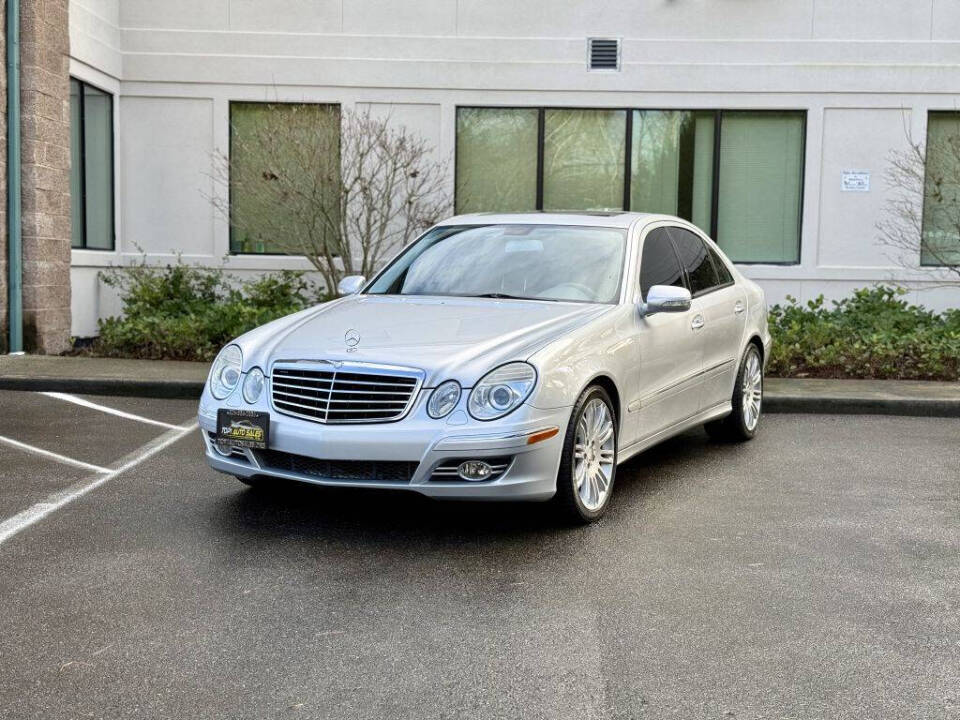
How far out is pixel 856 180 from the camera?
48.5 ft

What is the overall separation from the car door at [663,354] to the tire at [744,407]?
90cm

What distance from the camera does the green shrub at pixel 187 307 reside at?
12478 millimetres

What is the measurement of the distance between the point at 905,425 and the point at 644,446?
12.4 ft

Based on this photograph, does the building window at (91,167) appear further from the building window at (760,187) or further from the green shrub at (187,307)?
the building window at (760,187)

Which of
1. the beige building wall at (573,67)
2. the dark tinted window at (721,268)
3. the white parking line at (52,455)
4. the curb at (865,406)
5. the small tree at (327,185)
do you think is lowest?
the white parking line at (52,455)

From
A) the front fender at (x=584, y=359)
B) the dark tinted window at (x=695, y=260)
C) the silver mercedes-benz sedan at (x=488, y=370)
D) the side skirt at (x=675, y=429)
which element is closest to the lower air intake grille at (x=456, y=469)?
the silver mercedes-benz sedan at (x=488, y=370)

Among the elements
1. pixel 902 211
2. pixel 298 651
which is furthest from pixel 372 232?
pixel 298 651

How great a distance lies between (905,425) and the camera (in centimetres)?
953

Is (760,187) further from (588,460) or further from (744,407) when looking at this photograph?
(588,460)

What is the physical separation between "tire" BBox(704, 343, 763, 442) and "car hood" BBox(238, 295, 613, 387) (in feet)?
7.04

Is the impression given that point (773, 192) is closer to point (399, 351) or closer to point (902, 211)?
point (902, 211)

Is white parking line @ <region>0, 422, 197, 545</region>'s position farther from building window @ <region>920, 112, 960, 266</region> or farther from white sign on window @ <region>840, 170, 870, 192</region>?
building window @ <region>920, 112, 960, 266</region>

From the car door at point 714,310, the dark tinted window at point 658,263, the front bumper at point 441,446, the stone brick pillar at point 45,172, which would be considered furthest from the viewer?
the stone brick pillar at point 45,172

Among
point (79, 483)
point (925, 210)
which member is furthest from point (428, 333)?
point (925, 210)
